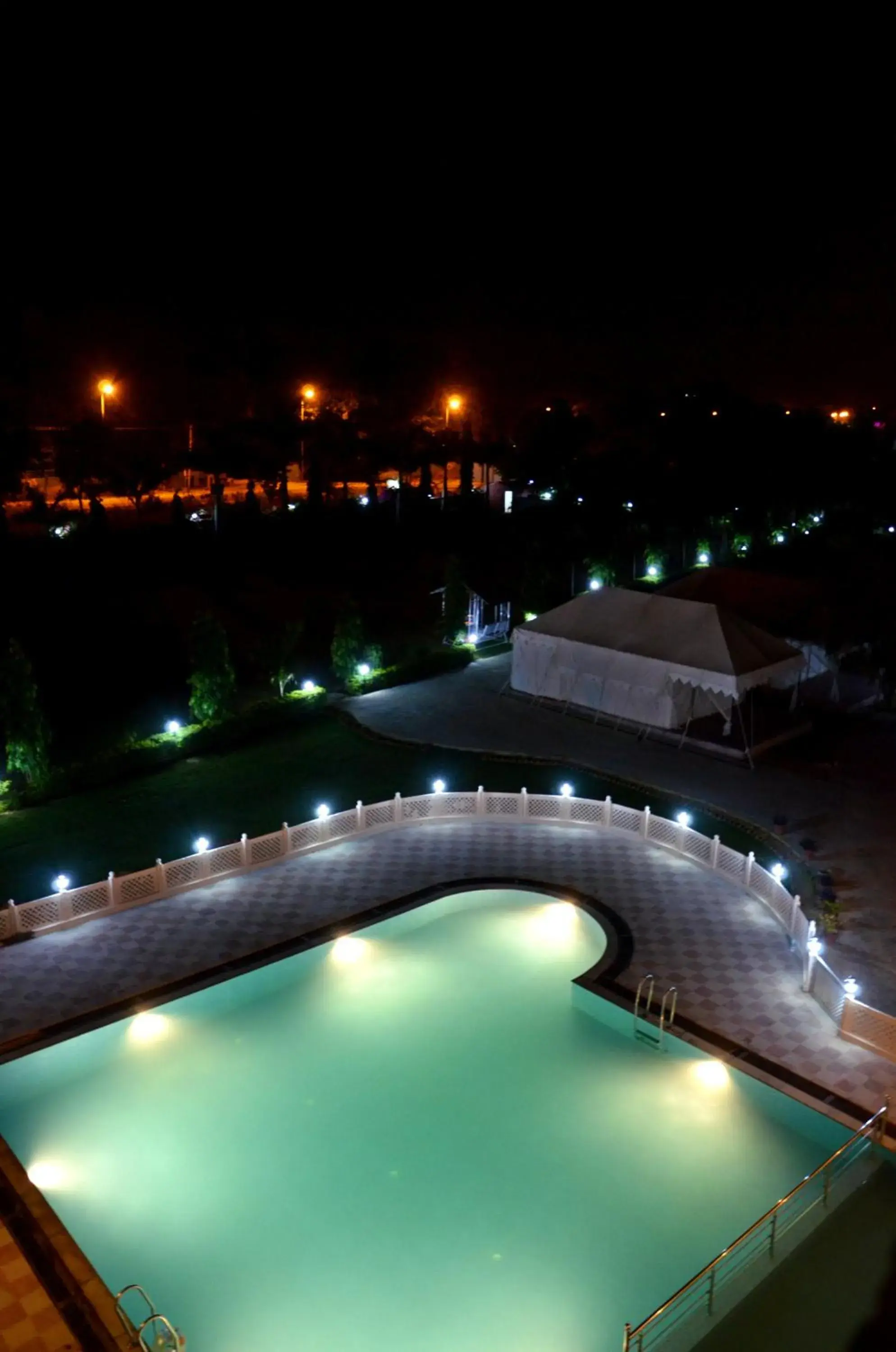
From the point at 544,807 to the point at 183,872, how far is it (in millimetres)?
6012

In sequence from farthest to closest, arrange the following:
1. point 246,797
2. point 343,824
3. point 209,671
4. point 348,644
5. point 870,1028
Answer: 1. point 348,644
2. point 209,671
3. point 246,797
4. point 343,824
5. point 870,1028

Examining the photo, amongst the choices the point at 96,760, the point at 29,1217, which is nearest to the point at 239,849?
the point at 96,760

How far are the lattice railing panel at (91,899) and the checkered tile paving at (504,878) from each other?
192 millimetres

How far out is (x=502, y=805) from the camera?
655 inches

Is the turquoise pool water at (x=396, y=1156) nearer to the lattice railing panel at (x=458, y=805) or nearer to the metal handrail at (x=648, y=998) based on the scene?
the metal handrail at (x=648, y=998)

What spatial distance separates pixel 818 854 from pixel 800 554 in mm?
28151

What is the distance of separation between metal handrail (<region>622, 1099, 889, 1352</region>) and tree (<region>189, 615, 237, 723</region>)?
48.2ft

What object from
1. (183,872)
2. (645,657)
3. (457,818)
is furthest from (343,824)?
(645,657)

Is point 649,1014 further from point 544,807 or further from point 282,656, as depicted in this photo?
point 282,656

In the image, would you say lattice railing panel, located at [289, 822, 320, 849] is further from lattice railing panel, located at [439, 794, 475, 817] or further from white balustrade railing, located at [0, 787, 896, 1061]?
lattice railing panel, located at [439, 794, 475, 817]

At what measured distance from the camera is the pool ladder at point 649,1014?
1125 cm

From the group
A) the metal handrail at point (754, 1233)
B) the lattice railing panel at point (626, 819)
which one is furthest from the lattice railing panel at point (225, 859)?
the metal handrail at point (754, 1233)

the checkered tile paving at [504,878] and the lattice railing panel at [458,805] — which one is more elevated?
the lattice railing panel at [458,805]

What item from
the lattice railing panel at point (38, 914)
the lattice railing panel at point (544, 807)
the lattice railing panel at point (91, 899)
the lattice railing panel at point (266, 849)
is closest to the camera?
the lattice railing panel at point (38, 914)
